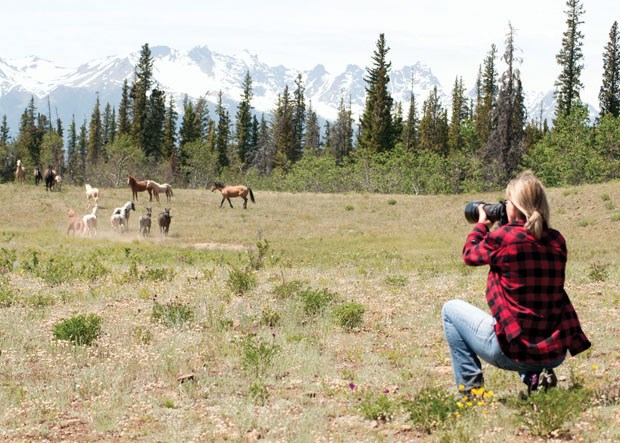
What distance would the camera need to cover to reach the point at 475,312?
5992mm

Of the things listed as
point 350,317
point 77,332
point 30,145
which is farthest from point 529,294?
point 30,145

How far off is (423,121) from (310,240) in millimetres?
70862

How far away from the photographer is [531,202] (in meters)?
5.43

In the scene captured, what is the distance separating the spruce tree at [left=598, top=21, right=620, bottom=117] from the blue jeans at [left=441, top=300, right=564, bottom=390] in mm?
75516

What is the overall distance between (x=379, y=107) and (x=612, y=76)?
26927mm

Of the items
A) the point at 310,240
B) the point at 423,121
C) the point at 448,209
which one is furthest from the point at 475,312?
the point at 423,121

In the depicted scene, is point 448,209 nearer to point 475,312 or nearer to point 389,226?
point 389,226

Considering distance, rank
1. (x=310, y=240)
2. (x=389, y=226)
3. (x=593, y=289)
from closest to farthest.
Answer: (x=593, y=289) < (x=310, y=240) < (x=389, y=226)

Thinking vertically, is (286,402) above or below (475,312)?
below

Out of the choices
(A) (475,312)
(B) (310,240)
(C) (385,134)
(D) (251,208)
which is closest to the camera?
(A) (475,312)

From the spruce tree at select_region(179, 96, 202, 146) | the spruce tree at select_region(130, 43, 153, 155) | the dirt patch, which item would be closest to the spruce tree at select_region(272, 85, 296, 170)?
the spruce tree at select_region(179, 96, 202, 146)

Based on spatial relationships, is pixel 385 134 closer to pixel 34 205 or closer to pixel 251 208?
pixel 251 208

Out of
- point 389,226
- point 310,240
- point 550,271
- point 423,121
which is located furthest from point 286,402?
point 423,121

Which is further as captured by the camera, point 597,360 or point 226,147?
point 226,147
